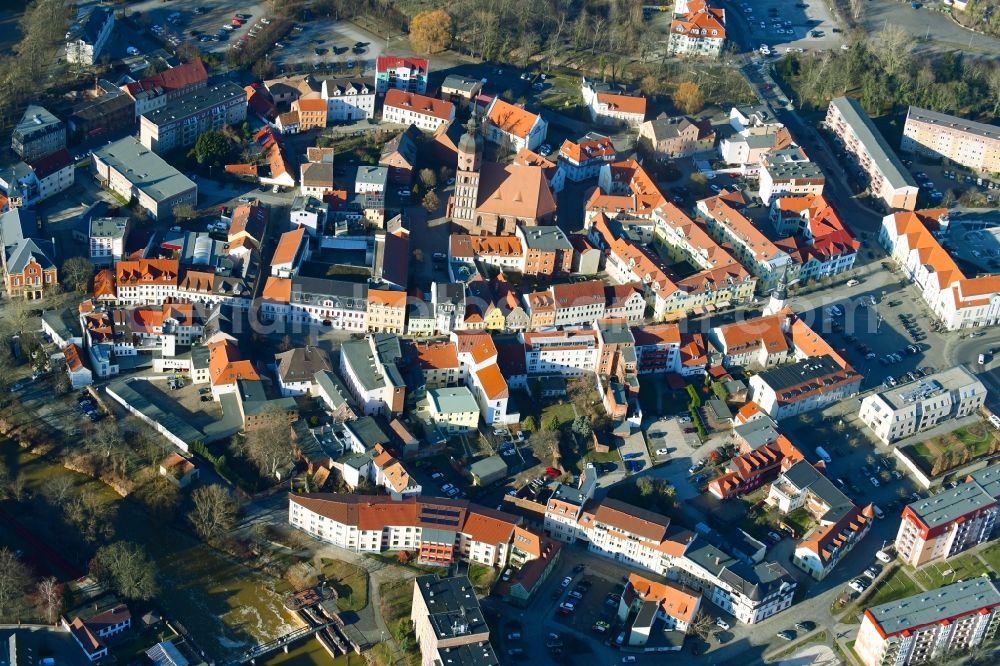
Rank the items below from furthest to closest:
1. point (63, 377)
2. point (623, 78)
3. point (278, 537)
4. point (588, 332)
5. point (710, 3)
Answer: point (710, 3)
point (623, 78)
point (588, 332)
point (63, 377)
point (278, 537)

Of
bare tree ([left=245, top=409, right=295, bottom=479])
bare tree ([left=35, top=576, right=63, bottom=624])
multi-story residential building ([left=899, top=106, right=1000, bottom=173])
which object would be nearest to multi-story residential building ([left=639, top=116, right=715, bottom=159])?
multi-story residential building ([left=899, top=106, right=1000, bottom=173])

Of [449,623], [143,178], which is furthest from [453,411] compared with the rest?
[143,178]

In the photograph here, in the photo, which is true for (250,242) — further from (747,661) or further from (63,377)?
(747,661)

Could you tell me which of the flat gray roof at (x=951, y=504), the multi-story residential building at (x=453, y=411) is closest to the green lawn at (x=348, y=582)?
the multi-story residential building at (x=453, y=411)

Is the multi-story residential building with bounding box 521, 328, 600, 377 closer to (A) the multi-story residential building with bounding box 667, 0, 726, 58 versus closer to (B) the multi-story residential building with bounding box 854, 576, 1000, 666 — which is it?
(B) the multi-story residential building with bounding box 854, 576, 1000, 666

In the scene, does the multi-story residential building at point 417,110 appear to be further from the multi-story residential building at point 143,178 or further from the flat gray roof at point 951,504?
the flat gray roof at point 951,504

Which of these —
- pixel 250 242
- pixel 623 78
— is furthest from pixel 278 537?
pixel 623 78

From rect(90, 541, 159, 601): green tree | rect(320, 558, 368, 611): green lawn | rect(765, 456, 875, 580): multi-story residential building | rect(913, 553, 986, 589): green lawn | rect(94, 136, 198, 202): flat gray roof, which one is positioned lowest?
rect(320, 558, 368, 611): green lawn
